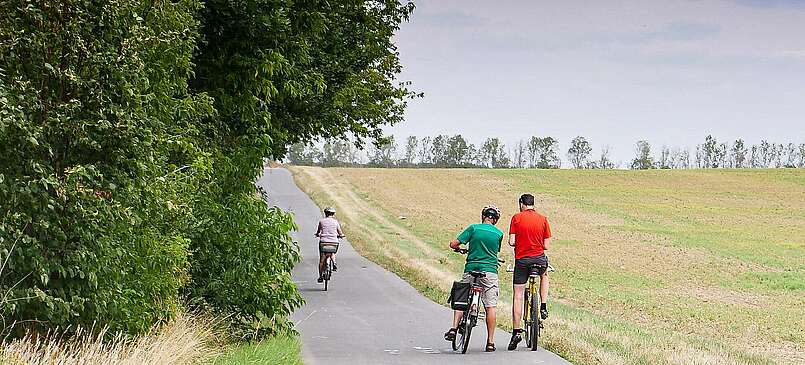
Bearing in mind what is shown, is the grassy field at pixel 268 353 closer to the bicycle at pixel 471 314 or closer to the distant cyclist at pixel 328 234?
the bicycle at pixel 471 314

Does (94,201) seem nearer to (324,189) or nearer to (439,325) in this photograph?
(439,325)

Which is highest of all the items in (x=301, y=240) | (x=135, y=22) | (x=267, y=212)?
(x=135, y=22)

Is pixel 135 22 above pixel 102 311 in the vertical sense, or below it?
above

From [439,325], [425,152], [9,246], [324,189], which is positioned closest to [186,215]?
[9,246]

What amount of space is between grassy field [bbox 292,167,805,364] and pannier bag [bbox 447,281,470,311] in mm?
1343

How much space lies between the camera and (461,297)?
12594 millimetres

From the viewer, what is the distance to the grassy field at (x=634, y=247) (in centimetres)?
1683

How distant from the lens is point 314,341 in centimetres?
1391

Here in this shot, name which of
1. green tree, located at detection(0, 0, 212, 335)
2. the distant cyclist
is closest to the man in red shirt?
green tree, located at detection(0, 0, 212, 335)

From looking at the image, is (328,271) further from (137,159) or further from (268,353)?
(137,159)

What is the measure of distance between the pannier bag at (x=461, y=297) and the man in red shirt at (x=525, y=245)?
2.06 ft

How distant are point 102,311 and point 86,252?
1.87 feet

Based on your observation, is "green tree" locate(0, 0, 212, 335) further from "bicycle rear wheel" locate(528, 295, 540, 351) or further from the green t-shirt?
"bicycle rear wheel" locate(528, 295, 540, 351)

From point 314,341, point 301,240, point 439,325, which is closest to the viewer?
point 314,341
